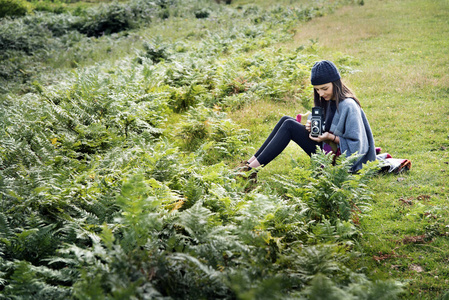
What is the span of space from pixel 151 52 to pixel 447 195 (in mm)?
11244

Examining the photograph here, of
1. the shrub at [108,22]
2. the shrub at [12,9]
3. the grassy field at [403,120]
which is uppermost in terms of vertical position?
the shrub at [12,9]

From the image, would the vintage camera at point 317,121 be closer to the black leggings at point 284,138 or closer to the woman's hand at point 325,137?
the woman's hand at point 325,137

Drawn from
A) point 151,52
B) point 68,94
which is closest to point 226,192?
point 68,94

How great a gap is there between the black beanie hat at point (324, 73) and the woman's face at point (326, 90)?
0.08 meters

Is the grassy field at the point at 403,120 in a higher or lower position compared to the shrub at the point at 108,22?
lower

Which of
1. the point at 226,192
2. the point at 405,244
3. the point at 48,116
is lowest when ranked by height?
the point at 405,244

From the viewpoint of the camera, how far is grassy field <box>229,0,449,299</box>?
3979 mm

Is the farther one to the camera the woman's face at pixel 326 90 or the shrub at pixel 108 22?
the shrub at pixel 108 22

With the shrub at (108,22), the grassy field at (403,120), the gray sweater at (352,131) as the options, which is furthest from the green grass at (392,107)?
the shrub at (108,22)

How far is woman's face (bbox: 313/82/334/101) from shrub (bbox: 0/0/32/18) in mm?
25253

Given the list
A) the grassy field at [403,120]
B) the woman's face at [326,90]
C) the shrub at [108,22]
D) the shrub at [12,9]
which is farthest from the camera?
the shrub at [12,9]

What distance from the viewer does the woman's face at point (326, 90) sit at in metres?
5.04

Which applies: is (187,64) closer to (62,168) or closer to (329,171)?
(62,168)

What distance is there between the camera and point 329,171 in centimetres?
444
